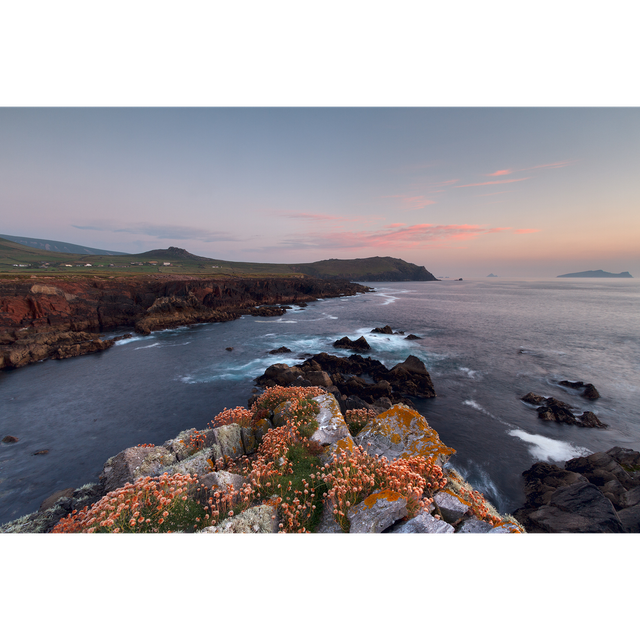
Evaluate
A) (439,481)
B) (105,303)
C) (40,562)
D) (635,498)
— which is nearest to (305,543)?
(40,562)

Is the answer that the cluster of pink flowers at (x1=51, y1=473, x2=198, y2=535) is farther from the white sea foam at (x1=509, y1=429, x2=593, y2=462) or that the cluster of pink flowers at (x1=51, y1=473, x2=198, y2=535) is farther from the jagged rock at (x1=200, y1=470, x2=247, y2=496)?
the white sea foam at (x1=509, y1=429, x2=593, y2=462)

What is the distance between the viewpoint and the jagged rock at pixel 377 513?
13.3 feet

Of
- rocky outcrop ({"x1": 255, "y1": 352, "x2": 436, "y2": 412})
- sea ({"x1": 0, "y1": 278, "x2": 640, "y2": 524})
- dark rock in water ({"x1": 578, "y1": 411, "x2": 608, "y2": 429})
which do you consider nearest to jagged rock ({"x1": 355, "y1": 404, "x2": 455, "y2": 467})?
sea ({"x1": 0, "y1": 278, "x2": 640, "y2": 524})

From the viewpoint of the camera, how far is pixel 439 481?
571 centimetres

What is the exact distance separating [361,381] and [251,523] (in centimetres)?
1981

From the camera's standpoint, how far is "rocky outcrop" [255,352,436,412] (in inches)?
778

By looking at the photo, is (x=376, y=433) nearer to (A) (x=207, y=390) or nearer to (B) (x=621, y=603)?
(B) (x=621, y=603)

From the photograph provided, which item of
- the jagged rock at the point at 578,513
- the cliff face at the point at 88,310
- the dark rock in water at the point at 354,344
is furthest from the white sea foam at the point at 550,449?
the cliff face at the point at 88,310

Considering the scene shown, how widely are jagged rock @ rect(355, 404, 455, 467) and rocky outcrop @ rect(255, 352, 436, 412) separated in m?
7.99

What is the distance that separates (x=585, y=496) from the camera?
938cm

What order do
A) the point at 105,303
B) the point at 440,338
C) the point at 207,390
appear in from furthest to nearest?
the point at 105,303 < the point at 440,338 < the point at 207,390

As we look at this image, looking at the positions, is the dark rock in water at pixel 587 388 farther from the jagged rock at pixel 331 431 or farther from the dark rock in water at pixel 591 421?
the jagged rock at pixel 331 431

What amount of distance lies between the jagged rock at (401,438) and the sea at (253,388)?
6444mm

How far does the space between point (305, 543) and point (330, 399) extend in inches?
285
